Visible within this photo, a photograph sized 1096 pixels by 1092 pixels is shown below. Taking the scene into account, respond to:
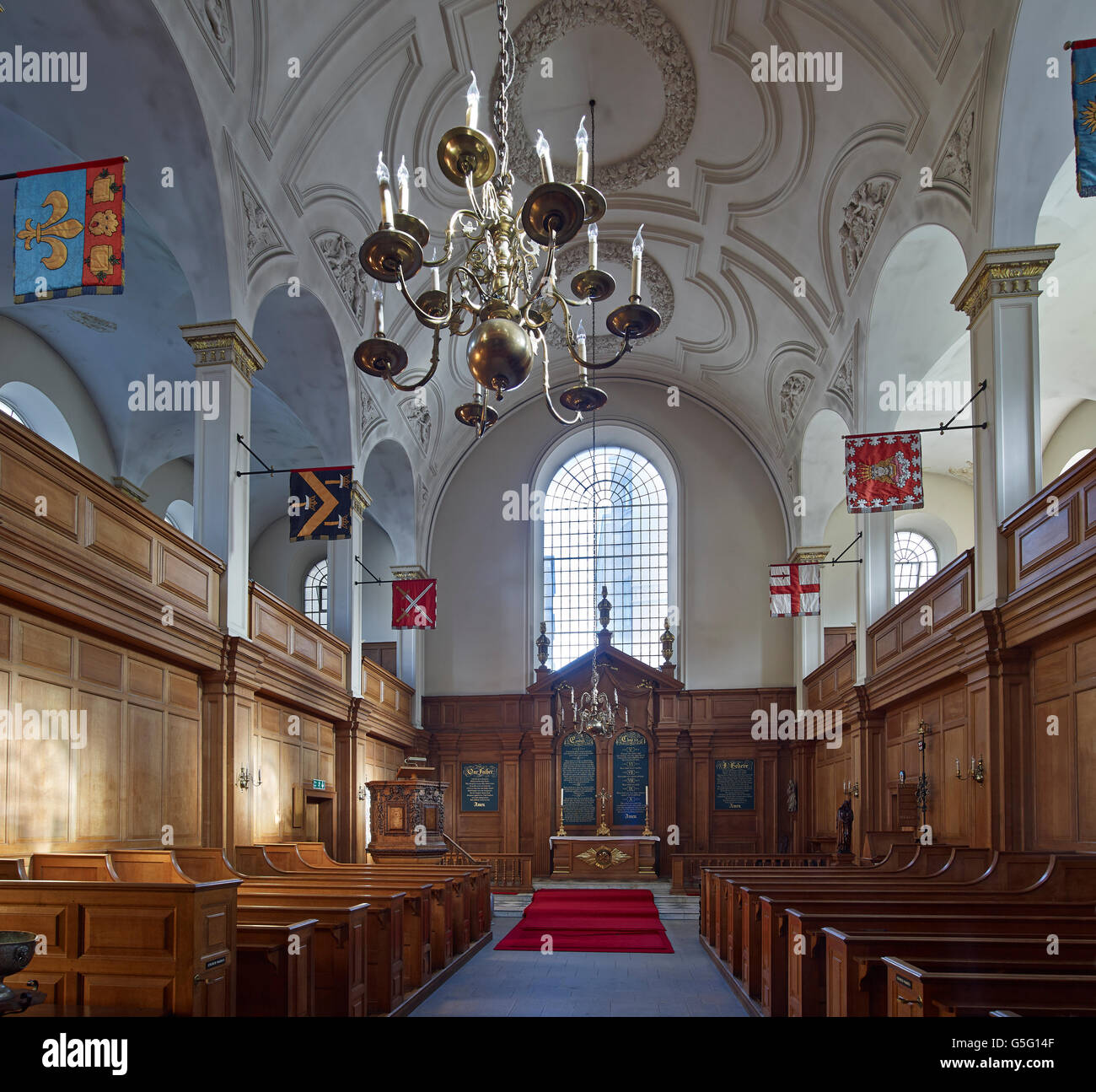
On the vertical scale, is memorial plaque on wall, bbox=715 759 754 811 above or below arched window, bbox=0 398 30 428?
below

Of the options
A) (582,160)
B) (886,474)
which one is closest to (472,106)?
(582,160)

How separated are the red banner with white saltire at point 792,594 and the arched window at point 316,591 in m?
9.74

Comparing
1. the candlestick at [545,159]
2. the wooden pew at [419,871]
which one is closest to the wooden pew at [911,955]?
the candlestick at [545,159]

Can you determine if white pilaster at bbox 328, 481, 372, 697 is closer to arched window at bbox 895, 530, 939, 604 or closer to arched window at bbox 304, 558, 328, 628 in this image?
arched window at bbox 304, 558, 328, 628

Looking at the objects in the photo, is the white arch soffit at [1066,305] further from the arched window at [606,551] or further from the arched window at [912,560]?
the arched window at [606,551]

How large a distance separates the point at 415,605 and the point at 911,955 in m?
12.4

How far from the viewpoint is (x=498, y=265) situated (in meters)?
6.72

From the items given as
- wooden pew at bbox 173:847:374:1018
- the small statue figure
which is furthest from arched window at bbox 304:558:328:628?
wooden pew at bbox 173:847:374:1018

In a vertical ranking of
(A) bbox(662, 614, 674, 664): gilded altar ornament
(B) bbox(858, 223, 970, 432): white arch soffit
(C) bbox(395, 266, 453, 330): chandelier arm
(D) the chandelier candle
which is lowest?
(A) bbox(662, 614, 674, 664): gilded altar ornament

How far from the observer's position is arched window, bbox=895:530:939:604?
21.3m

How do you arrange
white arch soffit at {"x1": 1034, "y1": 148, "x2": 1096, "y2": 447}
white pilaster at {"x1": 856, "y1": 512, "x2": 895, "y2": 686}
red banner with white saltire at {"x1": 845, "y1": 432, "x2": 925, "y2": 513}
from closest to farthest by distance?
red banner with white saltire at {"x1": 845, "y1": 432, "x2": 925, "y2": 513} → white arch soffit at {"x1": 1034, "y1": 148, "x2": 1096, "y2": 447} → white pilaster at {"x1": 856, "y1": 512, "x2": 895, "y2": 686}

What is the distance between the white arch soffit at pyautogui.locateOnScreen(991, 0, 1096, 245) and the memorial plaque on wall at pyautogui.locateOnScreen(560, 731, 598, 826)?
13.2 metres

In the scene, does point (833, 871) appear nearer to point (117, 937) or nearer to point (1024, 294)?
point (1024, 294)
